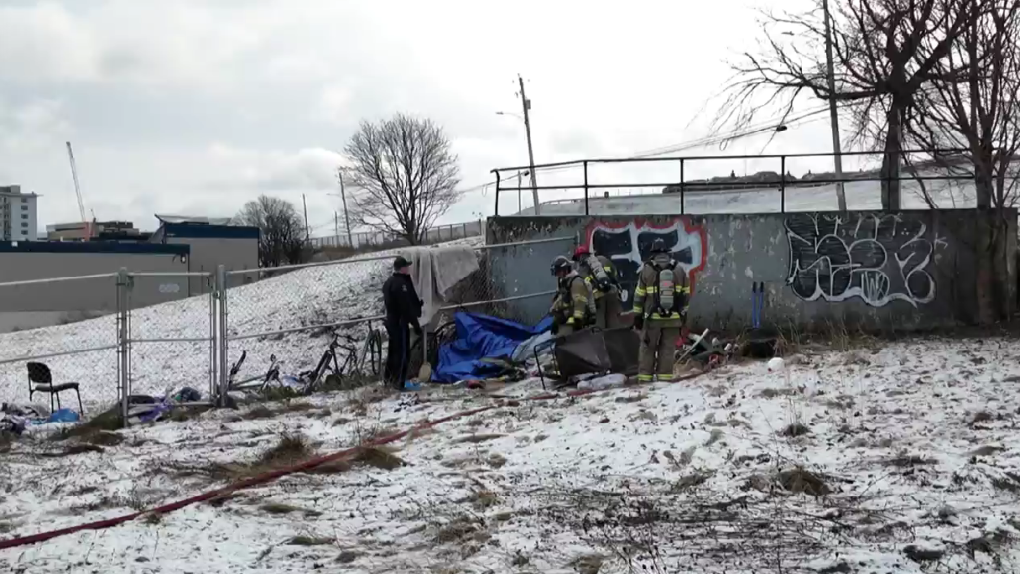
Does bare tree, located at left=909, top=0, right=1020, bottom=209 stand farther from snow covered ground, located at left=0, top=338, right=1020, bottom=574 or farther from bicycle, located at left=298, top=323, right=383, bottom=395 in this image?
bicycle, located at left=298, top=323, right=383, bottom=395

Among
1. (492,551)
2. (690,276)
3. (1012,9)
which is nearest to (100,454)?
(492,551)

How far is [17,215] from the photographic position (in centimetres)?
10706

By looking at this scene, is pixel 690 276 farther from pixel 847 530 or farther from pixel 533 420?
pixel 847 530

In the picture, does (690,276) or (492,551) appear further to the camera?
(690,276)

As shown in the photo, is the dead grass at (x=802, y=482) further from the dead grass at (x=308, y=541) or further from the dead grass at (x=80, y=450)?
the dead grass at (x=80, y=450)

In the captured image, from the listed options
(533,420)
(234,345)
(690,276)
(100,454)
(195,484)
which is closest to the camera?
(195,484)

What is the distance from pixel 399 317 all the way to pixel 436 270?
1.41m

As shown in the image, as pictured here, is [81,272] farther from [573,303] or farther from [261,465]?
[261,465]

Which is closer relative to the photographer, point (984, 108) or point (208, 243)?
point (984, 108)

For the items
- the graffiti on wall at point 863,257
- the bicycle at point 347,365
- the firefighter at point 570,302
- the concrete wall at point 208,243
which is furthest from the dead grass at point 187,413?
the concrete wall at point 208,243

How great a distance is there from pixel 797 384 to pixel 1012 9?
6295 mm

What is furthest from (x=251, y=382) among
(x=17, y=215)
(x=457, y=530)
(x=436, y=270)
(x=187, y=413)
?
(x=17, y=215)

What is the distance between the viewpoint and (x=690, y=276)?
51.1 feet

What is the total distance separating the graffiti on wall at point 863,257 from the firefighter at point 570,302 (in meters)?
4.77
